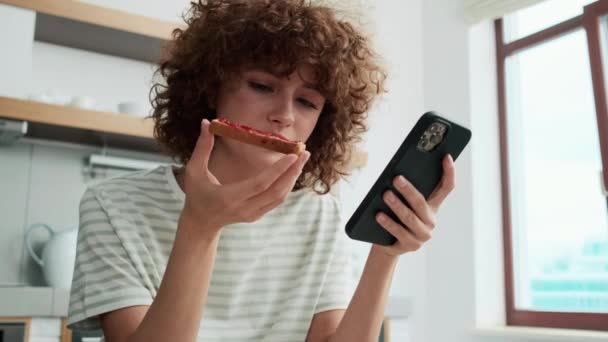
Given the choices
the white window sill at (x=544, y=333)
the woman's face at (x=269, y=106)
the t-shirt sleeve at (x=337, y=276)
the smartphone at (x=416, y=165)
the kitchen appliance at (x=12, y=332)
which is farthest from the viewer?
the white window sill at (x=544, y=333)

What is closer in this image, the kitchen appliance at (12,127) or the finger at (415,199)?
the finger at (415,199)

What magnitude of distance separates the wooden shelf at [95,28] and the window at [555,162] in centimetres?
200

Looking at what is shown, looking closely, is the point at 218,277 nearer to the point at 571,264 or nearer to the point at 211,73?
the point at 211,73

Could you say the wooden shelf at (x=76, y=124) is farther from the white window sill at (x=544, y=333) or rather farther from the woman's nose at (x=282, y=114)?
the white window sill at (x=544, y=333)

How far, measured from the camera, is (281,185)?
78 cm

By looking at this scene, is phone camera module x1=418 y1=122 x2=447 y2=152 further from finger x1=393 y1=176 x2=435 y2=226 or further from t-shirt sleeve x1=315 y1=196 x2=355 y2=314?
t-shirt sleeve x1=315 y1=196 x2=355 y2=314

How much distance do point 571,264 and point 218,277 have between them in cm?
259

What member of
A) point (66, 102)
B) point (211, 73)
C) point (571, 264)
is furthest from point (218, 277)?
point (571, 264)

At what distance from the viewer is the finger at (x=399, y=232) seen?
89 cm

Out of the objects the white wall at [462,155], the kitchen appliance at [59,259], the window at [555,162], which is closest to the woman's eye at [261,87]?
the kitchen appliance at [59,259]

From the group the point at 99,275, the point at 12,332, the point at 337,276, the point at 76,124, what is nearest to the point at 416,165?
the point at 337,276

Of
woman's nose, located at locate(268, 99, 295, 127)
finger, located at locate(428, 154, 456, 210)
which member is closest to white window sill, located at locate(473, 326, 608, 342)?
finger, located at locate(428, 154, 456, 210)

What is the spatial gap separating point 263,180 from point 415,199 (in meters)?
0.24

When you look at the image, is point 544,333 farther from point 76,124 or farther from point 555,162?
point 76,124
